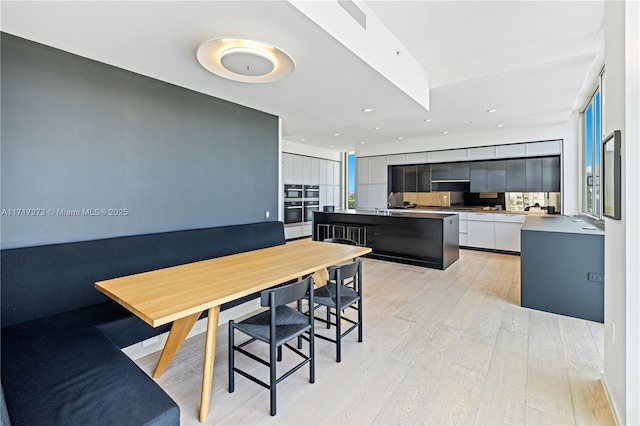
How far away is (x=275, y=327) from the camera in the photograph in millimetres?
1841

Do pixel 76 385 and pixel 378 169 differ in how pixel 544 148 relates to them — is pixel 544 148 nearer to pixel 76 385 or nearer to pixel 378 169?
pixel 378 169

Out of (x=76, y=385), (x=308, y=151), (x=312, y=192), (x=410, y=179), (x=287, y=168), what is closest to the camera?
(x=76, y=385)

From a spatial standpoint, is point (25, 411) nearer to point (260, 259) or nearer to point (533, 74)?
point (260, 259)

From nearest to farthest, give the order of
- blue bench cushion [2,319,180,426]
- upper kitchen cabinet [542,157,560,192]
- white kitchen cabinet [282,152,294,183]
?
blue bench cushion [2,319,180,426] < upper kitchen cabinet [542,157,560,192] < white kitchen cabinet [282,152,294,183]

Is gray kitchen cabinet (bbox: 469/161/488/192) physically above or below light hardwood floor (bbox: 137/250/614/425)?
above

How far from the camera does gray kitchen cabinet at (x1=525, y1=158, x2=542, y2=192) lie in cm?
602

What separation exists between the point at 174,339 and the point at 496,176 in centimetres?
681

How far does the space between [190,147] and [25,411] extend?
2.51 m

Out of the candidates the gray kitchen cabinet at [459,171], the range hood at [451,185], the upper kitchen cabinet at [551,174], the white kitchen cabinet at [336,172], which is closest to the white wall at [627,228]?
the upper kitchen cabinet at [551,174]

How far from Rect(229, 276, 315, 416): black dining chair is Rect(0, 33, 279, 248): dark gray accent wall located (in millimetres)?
1591

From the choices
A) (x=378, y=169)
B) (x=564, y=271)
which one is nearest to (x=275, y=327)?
(x=564, y=271)

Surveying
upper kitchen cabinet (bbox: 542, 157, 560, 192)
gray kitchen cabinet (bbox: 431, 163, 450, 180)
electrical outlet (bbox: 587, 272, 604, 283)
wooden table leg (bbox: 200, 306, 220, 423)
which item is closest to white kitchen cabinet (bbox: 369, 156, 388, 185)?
gray kitchen cabinet (bbox: 431, 163, 450, 180)

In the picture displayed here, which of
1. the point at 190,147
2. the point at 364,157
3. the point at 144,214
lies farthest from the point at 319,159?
the point at 144,214

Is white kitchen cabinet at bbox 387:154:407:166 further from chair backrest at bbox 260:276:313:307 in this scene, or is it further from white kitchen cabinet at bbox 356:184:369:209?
chair backrest at bbox 260:276:313:307
